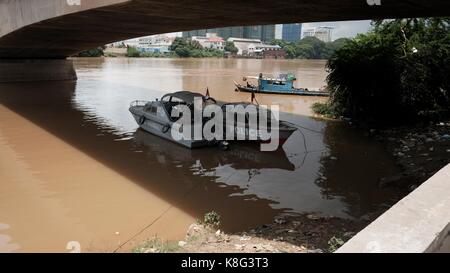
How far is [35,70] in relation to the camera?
116ft

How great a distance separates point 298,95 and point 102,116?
48.6ft

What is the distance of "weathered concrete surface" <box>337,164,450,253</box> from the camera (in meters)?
2.60

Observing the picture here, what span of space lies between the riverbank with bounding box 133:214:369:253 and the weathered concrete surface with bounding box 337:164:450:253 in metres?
3.14

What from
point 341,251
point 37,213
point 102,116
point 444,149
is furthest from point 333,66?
point 341,251

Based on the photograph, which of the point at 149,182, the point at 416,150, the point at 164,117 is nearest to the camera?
the point at 149,182

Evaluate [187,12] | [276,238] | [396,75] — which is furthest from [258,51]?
[276,238]

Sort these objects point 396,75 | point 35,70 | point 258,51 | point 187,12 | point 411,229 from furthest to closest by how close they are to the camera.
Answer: point 258,51, point 35,70, point 396,75, point 187,12, point 411,229

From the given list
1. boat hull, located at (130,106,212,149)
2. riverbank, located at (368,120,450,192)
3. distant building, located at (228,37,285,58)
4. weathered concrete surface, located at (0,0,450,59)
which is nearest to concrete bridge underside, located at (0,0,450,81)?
weathered concrete surface, located at (0,0,450,59)

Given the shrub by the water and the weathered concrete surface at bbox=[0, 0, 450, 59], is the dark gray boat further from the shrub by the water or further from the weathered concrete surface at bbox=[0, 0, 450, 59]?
the shrub by the water

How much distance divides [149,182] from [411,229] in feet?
27.5

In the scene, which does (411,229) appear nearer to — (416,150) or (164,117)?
(416,150)

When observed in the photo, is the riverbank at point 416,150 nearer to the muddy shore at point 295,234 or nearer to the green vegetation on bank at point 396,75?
the muddy shore at point 295,234

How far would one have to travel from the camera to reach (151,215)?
844 cm

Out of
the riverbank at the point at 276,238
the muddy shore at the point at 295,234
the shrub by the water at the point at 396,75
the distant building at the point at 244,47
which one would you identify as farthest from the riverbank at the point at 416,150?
the distant building at the point at 244,47
